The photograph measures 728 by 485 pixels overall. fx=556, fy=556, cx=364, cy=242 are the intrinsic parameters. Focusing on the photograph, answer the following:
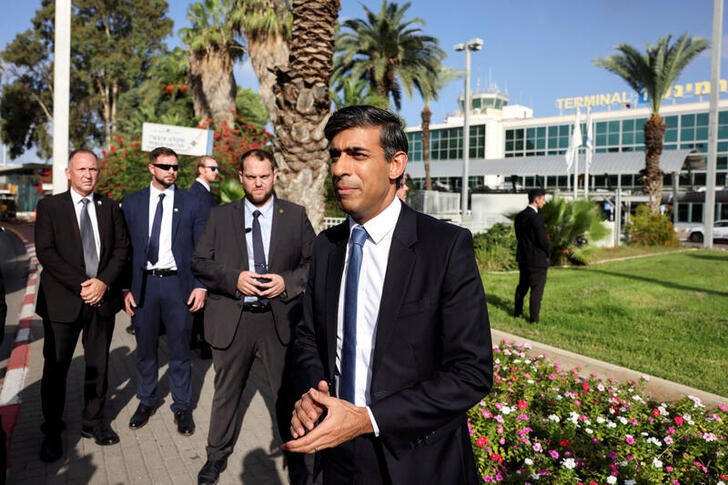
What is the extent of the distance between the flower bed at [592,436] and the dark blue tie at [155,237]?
9.58 feet

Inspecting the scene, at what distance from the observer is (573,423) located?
4.14 metres

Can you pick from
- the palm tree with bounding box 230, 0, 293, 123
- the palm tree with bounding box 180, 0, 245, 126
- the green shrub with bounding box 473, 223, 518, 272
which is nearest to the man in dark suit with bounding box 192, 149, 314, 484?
the green shrub with bounding box 473, 223, 518, 272

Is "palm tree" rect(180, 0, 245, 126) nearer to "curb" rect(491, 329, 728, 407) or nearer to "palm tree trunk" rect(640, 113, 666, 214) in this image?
"curb" rect(491, 329, 728, 407)

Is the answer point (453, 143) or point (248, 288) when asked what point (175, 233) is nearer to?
point (248, 288)

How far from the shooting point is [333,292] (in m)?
2.07

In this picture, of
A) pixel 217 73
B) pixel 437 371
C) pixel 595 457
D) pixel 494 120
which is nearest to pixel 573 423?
pixel 595 457

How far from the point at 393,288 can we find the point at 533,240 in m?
6.92

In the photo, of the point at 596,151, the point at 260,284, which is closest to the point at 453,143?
the point at 596,151

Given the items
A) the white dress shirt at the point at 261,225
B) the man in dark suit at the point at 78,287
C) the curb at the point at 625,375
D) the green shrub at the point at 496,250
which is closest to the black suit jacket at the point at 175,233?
the man in dark suit at the point at 78,287

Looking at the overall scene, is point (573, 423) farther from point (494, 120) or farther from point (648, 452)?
point (494, 120)

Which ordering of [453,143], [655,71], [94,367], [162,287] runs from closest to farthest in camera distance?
1. [94,367]
2. [162,287]
3. [655,71]
4. [453,143]

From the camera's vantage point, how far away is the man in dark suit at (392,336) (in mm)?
1736

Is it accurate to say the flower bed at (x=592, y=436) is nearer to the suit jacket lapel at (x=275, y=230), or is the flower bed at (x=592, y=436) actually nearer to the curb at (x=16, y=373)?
the suit jacket lapel at (x=275, y=230)

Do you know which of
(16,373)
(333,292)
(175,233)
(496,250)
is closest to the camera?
(333,292)
